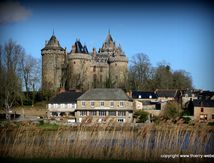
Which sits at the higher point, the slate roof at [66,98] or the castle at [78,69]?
the castle at [78,69]

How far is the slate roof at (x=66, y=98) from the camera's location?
114ft

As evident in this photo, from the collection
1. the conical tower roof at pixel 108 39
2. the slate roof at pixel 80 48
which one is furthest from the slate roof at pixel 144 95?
the conical tower roof at pixel 108 39

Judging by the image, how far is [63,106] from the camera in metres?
34.9

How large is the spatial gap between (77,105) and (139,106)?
7.44 metres

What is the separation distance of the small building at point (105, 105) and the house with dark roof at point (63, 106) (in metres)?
1.84

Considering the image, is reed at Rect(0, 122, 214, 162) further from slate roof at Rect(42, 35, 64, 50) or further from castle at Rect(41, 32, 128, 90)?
slate roof at Rect(42, 35, 64, 50)

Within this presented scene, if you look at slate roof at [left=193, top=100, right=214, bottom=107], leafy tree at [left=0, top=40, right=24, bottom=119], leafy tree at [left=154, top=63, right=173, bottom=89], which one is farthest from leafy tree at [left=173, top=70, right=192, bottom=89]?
leafy tree at [left=0, top=40, right=24, bottom=119]

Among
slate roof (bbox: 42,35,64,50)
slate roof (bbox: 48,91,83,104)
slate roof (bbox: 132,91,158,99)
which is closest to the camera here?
slate roof (bbox: 48,91,83,104)

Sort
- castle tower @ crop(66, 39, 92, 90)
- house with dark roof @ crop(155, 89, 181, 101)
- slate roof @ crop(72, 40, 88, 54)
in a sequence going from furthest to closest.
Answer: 1. slate roof @ crop(72, 40, 88, 54)
2. castle tower @ crop(66, 39, 92, 90)
3. house with dark roof @ crop(155, 89, 181, 101)

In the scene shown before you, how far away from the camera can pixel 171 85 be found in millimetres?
52906

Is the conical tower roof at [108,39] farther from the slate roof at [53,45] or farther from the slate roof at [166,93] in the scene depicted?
the slate roof at [166,93]

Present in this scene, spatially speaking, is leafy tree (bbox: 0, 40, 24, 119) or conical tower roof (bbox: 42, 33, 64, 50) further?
conical tower roof (bbox: 42, 33, 64, 50)

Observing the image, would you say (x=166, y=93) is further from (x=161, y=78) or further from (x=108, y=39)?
(x=108, y=39)

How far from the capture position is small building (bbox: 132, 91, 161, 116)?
3681 cm
